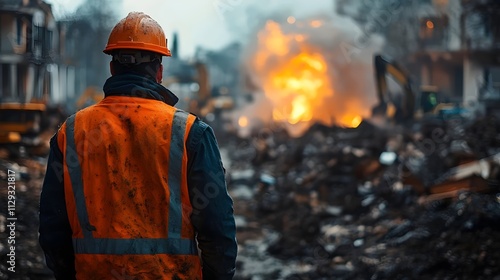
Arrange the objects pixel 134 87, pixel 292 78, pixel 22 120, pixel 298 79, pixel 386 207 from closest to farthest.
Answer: pixel 134 87
pixel 386 207
pixel 22 120
pixel 298 79
pixel 292 78

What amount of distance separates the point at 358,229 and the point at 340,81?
67.4 ft

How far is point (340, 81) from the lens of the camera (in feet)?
92.1

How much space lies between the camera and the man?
79.4 inches

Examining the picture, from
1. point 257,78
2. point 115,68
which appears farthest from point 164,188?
point 257,78

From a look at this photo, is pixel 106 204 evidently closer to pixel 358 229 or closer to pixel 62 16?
pixel 358 229

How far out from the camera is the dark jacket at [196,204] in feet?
6.70

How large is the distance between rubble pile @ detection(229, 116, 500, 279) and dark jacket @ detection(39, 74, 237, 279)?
3899 millimetres

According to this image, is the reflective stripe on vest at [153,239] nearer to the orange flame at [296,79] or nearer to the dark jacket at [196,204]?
the dark jacket at [196,204]

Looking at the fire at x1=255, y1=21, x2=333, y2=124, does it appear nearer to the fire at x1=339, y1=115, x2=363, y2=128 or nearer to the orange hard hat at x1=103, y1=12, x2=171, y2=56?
the fire at x1=339, y1=115, x2=363, y2=128

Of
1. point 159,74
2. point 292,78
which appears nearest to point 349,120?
point 292,78

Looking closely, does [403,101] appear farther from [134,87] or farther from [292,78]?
[134,87]

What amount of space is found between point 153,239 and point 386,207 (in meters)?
7.57

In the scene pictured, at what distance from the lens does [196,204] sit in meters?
2.07

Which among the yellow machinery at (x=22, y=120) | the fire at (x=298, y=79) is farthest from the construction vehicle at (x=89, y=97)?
the fire at (x=298, y=79)
